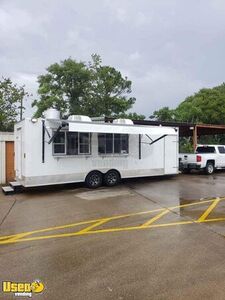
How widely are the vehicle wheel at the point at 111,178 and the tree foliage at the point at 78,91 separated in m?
19.3

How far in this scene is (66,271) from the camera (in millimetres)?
4711

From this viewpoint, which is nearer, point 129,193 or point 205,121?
point 129,193

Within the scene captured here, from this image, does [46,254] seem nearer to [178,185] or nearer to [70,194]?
[70,194]

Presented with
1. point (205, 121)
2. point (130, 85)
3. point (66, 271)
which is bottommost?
point (66, 271)

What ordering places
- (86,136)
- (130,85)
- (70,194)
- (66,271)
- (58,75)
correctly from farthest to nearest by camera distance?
1. (130,85)
2. (58,75)
3. (86,136)
4. (70,194)
5. (66,271)

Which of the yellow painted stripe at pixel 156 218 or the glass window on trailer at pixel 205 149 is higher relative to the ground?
the glass window on trailer at pixel 205 149

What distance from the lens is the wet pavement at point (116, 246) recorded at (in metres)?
4.20

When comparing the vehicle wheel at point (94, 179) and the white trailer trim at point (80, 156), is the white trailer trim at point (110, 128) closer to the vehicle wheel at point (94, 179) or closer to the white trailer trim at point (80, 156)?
the white trailer trim at point (80, 156)

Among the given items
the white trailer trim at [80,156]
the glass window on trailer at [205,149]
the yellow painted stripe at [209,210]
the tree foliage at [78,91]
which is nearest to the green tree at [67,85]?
the tree foliage at [78,91]

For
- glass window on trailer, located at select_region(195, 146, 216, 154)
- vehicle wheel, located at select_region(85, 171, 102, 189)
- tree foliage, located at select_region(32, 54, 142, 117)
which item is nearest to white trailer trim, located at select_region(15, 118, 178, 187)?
vehicle wheel, located at select_region(85, 171, 102, 189)

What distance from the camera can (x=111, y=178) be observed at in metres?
13.5

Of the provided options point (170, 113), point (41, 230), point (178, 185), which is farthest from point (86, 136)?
point (170, 113)

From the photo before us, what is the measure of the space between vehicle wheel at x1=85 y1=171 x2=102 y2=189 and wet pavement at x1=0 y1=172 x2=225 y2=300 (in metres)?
1.99

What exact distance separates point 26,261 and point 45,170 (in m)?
6.80
